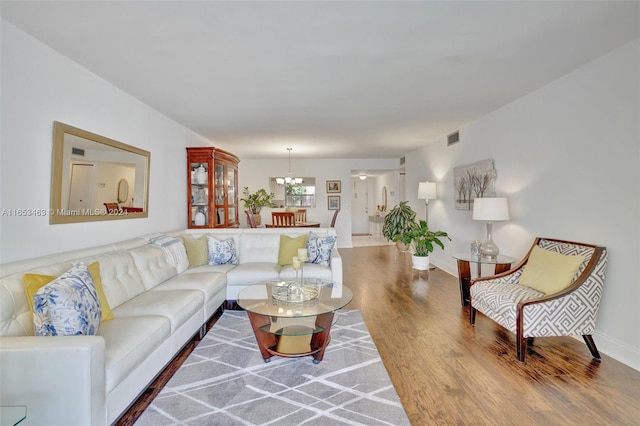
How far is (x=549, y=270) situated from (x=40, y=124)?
4.27 metres

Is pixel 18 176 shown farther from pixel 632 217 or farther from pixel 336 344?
pixel 632 217

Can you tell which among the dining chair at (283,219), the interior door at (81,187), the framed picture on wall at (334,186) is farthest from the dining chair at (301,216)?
the interior door at (81,187)

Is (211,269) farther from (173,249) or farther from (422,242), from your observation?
(422,242)

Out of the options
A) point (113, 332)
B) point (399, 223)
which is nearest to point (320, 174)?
point (399, 223)

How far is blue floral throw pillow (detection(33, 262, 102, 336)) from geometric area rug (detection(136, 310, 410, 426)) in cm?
66

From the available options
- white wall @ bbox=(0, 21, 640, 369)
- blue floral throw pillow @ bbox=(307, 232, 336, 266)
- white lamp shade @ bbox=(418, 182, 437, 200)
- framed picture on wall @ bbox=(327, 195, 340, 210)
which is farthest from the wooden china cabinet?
framed picture on wall @ bbox=(327, 195, 340, 210)

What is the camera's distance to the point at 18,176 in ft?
6.70

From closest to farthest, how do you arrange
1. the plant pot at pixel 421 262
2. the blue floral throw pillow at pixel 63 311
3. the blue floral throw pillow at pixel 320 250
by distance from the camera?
the blue floral throw pillow at pixel 63 311
the blue floral throw pillow at pixel 320 250
the plant pot at pixel 421 262

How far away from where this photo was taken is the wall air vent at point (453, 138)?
16.4ft

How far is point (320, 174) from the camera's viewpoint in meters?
8.19

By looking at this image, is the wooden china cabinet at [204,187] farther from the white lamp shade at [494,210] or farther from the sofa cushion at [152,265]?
the white lamp shade at [494,210]

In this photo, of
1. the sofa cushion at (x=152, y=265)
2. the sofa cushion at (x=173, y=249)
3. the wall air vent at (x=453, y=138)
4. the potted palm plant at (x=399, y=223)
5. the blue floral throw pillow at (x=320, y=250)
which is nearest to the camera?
the sofa cushion at (x=152, y=265)

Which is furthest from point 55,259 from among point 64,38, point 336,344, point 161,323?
point 336,344

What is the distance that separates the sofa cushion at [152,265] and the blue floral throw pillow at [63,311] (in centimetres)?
108
